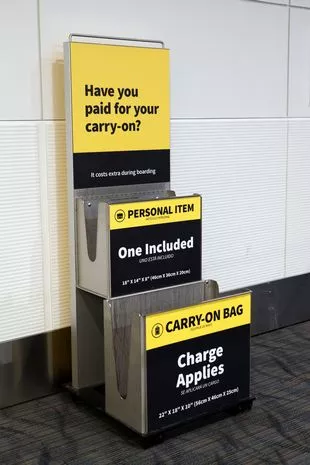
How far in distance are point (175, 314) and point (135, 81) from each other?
1.01 metres

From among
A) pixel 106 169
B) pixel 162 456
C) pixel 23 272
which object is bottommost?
pixel 162 456

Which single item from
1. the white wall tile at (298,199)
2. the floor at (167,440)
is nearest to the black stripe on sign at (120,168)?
the floor at (167,440)

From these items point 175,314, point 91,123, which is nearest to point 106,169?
point 91,123

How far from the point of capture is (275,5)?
3.57 meters

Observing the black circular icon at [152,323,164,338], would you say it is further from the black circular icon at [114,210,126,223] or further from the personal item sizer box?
the black circular icon at [114,210,126,223]

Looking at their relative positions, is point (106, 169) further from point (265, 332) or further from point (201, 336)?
point (265, 332)

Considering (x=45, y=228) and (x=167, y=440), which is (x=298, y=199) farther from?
(x=167, y=440)

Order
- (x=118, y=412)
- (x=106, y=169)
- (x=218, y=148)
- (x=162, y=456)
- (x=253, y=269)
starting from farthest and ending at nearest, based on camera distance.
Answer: (x=253, y=269)
(x=218, y=148)
(x=106, y=169)
(x=118, y=412)
(x=162, y=456)

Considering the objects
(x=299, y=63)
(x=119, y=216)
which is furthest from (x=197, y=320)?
(x=299, y=63)

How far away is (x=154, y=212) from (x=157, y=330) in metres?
0.51

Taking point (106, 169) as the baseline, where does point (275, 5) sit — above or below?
above

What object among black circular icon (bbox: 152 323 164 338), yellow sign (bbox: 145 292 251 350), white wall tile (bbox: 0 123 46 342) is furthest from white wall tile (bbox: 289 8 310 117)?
black circular icon (bbox: 152 323 164 338)

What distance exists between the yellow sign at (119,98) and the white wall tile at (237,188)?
1.07 feet

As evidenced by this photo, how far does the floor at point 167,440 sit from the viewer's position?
7.93 ft
